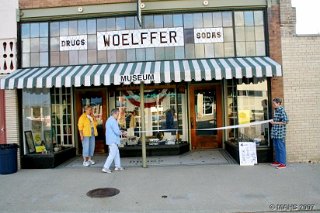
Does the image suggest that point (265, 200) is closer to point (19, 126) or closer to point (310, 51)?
point (310, 51)

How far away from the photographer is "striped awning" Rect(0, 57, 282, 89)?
884cm

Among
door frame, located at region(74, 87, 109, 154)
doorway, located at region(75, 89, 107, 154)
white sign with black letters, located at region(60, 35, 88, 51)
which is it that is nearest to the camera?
white sign with black letters, located at region(60, 35, 88, 51)

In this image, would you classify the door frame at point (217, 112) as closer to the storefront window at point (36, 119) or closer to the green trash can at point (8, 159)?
the storefront window at point (36, 119)

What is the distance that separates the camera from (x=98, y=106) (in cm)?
1252

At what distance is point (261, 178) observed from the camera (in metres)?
8.10

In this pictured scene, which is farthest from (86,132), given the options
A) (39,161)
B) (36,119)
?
(36,119)

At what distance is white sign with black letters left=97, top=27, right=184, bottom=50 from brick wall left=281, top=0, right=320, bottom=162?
3.32 m

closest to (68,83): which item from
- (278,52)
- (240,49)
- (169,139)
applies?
(169,139)

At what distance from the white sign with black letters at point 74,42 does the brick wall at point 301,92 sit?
6241 mm

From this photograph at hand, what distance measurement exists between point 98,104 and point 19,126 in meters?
3.10

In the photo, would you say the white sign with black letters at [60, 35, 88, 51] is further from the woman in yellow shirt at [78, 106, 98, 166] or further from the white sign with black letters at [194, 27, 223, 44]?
the white sign with black letters at [194, 27, 223, 44]

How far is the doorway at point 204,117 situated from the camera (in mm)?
12477

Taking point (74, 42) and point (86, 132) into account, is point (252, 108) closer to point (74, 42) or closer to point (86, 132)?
point (86, 132)

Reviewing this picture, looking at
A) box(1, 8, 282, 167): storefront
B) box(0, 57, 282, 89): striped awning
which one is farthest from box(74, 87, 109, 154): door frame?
box(0, 57, 282, 89): striped awning
